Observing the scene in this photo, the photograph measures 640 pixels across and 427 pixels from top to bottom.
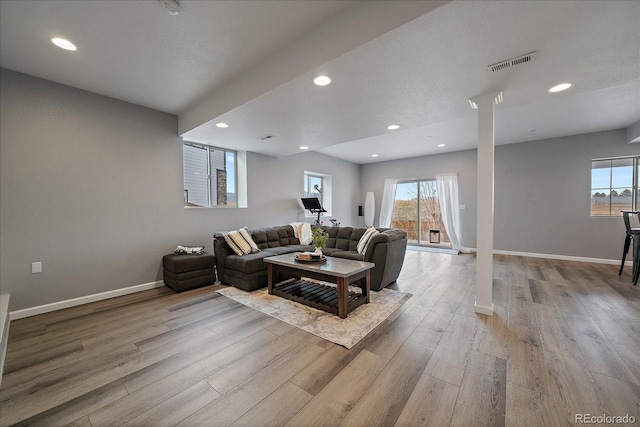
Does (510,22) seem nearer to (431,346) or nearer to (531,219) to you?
(431,346)

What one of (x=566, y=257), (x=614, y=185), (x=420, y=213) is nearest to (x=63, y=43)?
(x=420, y=213)

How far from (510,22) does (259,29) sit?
1955 millimetres

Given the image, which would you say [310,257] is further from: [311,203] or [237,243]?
[311,203]

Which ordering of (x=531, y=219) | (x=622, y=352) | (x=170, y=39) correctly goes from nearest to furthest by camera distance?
1. (x=622, y=352)
2. (x=170, y=39)
3. (x=531, y=219)

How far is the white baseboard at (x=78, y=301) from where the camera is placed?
9.02ft

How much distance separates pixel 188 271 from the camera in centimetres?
359

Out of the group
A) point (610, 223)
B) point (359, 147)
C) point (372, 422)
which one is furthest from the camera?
point (359, 147)

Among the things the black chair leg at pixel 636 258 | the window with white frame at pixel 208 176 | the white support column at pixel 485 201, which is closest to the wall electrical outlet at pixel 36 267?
the window with white frame at pixel 208 176

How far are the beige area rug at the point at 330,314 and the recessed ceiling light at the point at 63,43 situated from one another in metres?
3.19

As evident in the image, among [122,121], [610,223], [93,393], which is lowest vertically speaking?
[93,393]

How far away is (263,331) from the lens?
2369mm

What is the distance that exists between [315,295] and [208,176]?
329cm

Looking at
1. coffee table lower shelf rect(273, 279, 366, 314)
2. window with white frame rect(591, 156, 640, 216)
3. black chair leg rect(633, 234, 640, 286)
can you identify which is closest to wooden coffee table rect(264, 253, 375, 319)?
coffee table lower shelf rect(273, 279, 366, 314)

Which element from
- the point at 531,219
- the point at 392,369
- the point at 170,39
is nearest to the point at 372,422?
the point at 392,369
